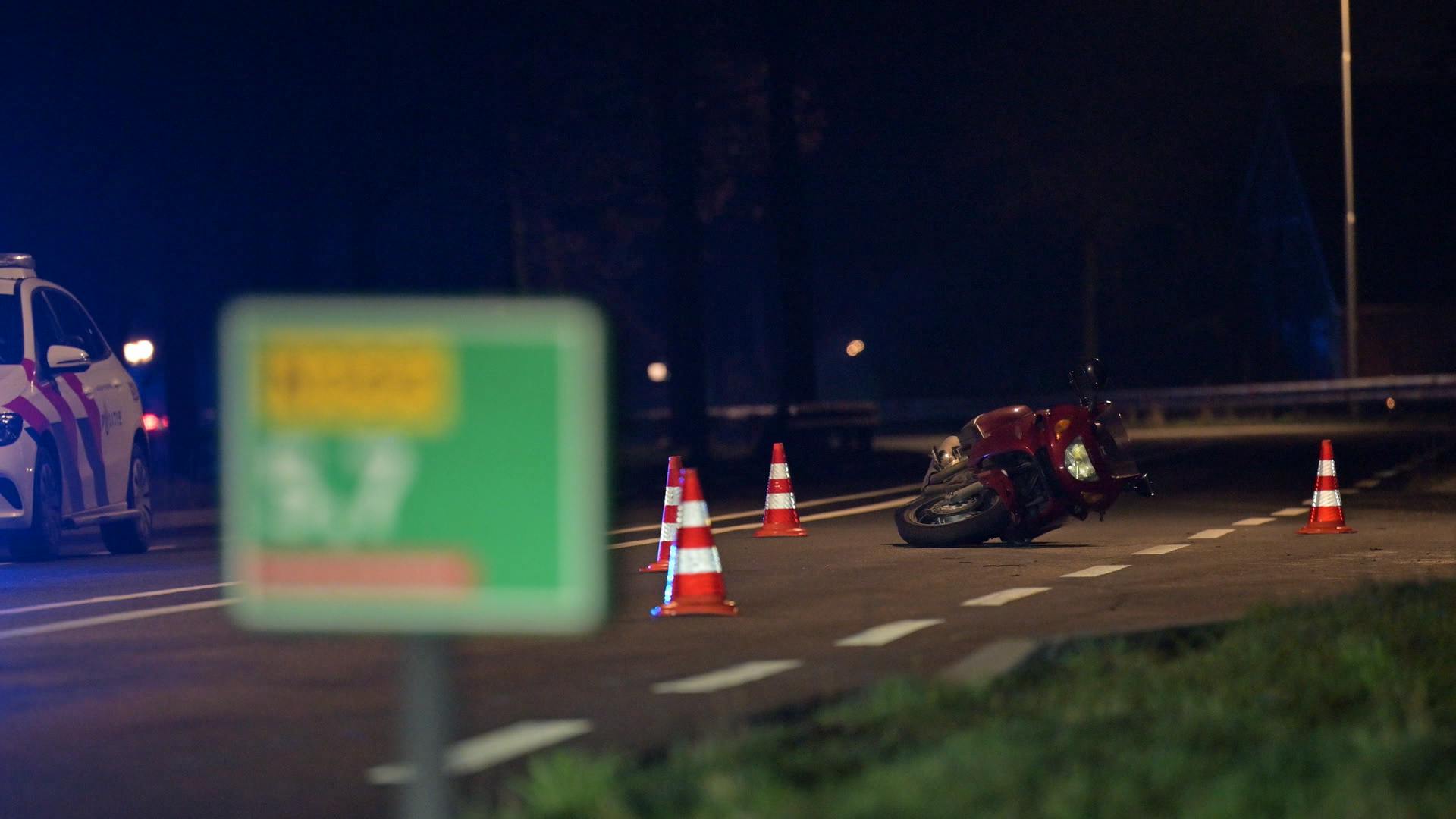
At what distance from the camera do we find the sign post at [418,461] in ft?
15.3

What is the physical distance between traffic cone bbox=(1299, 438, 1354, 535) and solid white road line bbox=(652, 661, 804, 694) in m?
9.15

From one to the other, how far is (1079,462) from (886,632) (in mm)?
5434

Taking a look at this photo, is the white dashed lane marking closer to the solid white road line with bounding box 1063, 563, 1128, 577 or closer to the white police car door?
the white police car door

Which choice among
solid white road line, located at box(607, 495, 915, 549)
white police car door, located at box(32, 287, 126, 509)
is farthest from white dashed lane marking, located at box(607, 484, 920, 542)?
white police car door, located at box(32, 287, 126, 509)

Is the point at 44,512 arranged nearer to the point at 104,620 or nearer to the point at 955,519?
the point at 104,620

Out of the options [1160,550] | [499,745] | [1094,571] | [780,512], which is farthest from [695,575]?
[780,512]

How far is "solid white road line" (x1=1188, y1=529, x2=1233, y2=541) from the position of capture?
1780 cm

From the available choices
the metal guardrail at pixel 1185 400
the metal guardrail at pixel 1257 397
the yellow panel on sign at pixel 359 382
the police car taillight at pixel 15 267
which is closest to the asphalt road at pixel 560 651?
the police car taillight at pixel 15 267

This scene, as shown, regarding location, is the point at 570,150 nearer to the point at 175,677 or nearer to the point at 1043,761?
the point at 175,677

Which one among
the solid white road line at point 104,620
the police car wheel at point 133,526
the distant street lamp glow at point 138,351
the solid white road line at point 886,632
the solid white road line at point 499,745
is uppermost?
the distant street lamp glow at point 138,351

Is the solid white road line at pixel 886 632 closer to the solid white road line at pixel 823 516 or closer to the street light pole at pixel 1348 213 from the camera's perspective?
the solid white road line at pixel 823 516

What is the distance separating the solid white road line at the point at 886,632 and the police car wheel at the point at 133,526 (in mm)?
9196

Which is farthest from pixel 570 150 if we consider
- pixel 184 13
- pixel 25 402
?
pixel 25 402

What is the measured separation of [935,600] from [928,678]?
357 centimetres
